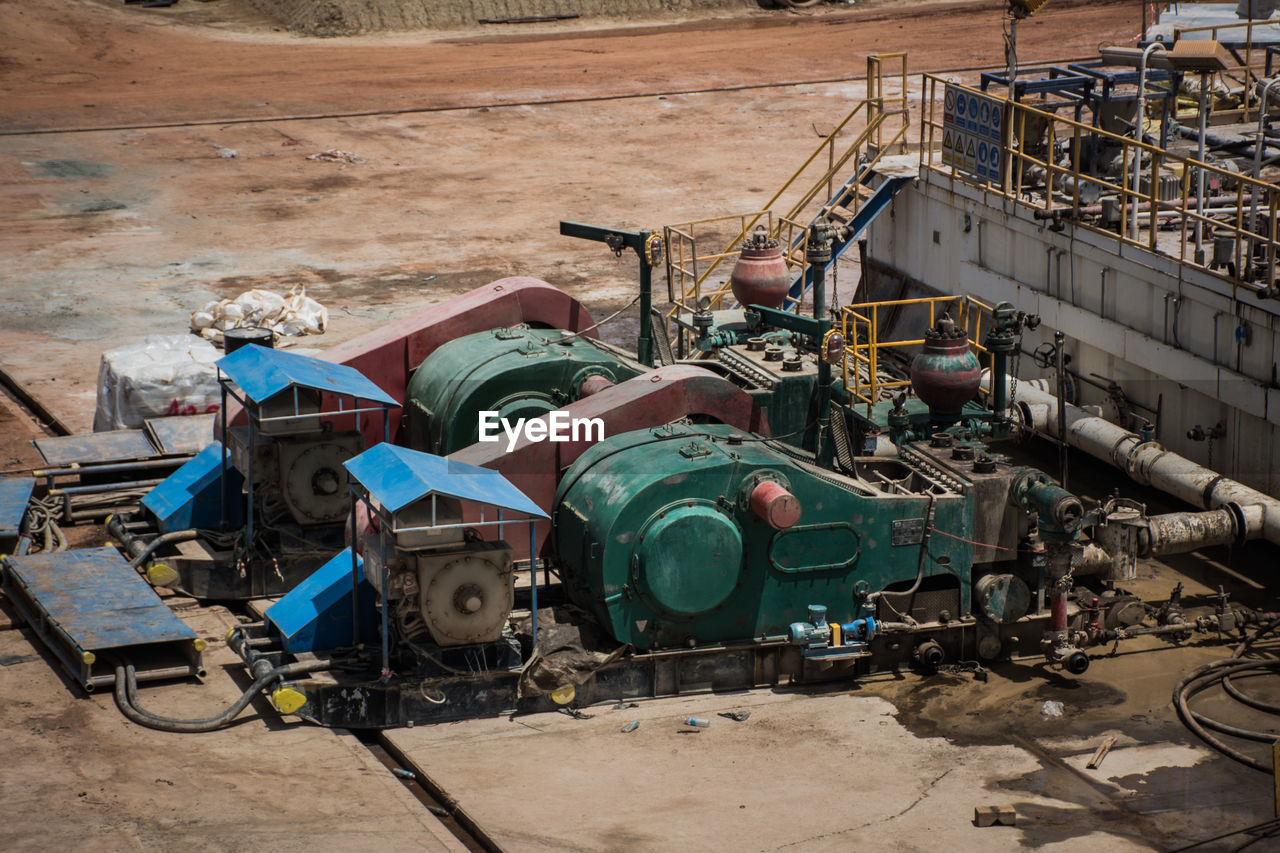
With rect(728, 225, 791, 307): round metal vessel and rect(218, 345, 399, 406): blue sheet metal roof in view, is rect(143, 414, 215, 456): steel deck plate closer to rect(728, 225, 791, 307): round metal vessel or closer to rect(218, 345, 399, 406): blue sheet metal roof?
rect(218, 345, 399, 406): blue sheet metal roof

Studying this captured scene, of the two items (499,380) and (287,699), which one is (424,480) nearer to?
(287,699)

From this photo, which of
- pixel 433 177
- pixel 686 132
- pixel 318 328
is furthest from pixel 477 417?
pixel 686 132

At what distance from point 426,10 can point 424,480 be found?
1420 inches

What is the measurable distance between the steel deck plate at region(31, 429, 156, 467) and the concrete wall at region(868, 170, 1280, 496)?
9.28 m

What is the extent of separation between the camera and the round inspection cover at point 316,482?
13914 mm

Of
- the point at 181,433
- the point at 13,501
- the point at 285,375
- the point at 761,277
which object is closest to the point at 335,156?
the point at 181,433

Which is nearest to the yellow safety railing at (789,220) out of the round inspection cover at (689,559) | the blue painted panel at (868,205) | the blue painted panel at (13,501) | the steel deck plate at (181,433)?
the blue painted panel at (868,205)

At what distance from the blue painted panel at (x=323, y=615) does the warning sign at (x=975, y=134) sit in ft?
30.8

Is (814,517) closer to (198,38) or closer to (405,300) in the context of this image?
(405,300)

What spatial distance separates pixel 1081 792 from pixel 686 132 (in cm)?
2445

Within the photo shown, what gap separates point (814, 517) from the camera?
39.8 feet

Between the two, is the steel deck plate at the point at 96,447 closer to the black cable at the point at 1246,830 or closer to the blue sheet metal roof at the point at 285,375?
the blue sheet metal roof at the point at 285,375

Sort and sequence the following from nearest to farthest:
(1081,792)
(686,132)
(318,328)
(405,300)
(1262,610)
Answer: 1. (1081,792)
2. (1262,610)
3. (318,328)
4. (405,300)
5. (686,132)

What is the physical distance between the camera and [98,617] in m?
12.5
